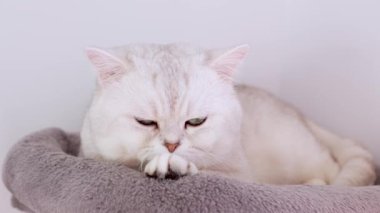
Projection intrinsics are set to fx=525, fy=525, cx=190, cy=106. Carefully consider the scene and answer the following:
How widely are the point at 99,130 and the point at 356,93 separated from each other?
34.9 inches

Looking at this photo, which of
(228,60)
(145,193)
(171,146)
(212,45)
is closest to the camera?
(145,193)

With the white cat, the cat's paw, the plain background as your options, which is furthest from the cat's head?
the plain background

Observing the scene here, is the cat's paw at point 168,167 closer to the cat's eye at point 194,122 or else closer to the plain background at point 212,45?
the cat's eye at point 194,122

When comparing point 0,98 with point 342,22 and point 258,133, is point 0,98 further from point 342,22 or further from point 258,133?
point 342,22

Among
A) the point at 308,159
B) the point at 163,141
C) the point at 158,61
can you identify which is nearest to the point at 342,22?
the point at 308,159

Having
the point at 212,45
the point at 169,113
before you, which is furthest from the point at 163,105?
the point at 212,45

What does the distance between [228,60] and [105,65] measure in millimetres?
281

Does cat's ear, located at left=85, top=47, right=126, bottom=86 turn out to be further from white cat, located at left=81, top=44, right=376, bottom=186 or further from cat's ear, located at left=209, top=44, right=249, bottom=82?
cat's ear, located at left=209, top=44, right=249, bottom=82

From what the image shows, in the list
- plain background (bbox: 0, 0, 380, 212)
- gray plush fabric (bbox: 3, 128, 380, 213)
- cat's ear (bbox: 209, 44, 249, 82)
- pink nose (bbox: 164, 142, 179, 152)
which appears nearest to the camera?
gray plush fabric (bbox: 3, 128, 380, 213)

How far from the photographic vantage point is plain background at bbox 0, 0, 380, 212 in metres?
1.64

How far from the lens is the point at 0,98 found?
1.66 metres

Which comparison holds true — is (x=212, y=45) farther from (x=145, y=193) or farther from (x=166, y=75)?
(x=145, y=193)

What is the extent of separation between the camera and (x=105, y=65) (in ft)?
3.78

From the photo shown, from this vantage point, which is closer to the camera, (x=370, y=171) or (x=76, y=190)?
(x=76, y=190)
